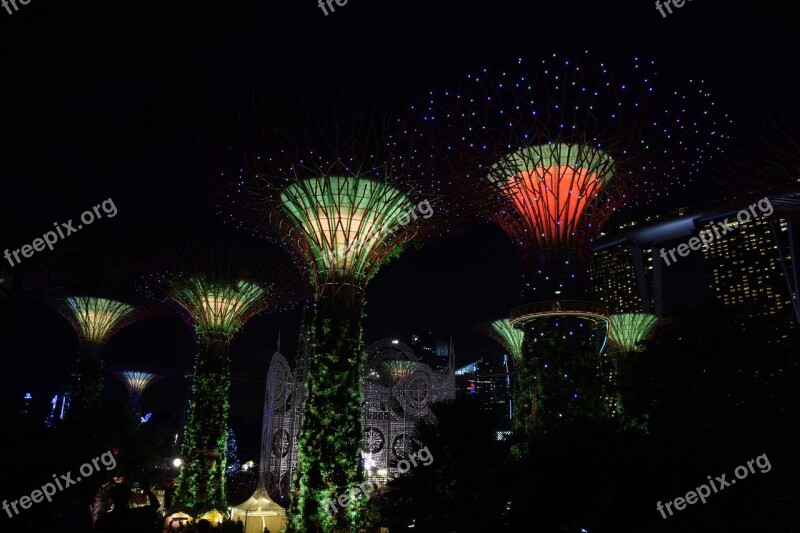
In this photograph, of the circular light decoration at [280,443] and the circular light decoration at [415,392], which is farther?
the circular light decoration at [415,392]

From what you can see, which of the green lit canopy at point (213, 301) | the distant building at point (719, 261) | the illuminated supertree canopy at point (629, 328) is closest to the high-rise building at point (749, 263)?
the distant building at point (719, 261)

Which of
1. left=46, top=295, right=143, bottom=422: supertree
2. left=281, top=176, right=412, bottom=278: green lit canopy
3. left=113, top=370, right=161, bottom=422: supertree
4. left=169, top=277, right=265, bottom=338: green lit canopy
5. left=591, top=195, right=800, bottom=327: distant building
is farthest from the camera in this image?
left=113, top=370, right=161, bottom=422: supertree

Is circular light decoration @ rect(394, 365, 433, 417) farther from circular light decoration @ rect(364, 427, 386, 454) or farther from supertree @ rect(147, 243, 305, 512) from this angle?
supertree @ rect(147, 243, 305, 512)

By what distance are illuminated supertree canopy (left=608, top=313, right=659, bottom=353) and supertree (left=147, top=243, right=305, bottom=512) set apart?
592 inches

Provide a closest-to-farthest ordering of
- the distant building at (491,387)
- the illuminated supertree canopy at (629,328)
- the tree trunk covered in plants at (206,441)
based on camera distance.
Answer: the distant building at (491,387), the tree trunk covered in plants at (206,441), the illuminated supertree canopy at (629,328)

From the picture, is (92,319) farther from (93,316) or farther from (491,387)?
(491,387)

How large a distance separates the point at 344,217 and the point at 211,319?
8.22 metres

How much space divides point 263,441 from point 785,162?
1572 centimetres

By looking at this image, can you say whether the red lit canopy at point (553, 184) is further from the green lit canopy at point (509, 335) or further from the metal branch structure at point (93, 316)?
the metal branch structure at point (93, 316)

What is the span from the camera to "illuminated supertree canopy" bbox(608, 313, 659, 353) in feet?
93.9

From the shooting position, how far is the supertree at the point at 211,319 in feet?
63.5

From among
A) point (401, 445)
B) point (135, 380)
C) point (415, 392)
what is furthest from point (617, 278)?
point (401, 445)

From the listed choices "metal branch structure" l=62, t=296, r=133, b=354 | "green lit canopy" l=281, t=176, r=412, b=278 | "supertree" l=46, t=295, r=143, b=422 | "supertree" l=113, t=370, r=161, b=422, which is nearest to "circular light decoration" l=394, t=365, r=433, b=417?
"green lit canopy" l=281, t=176, r=412, b=278

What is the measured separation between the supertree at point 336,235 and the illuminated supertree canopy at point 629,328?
1602 cm
